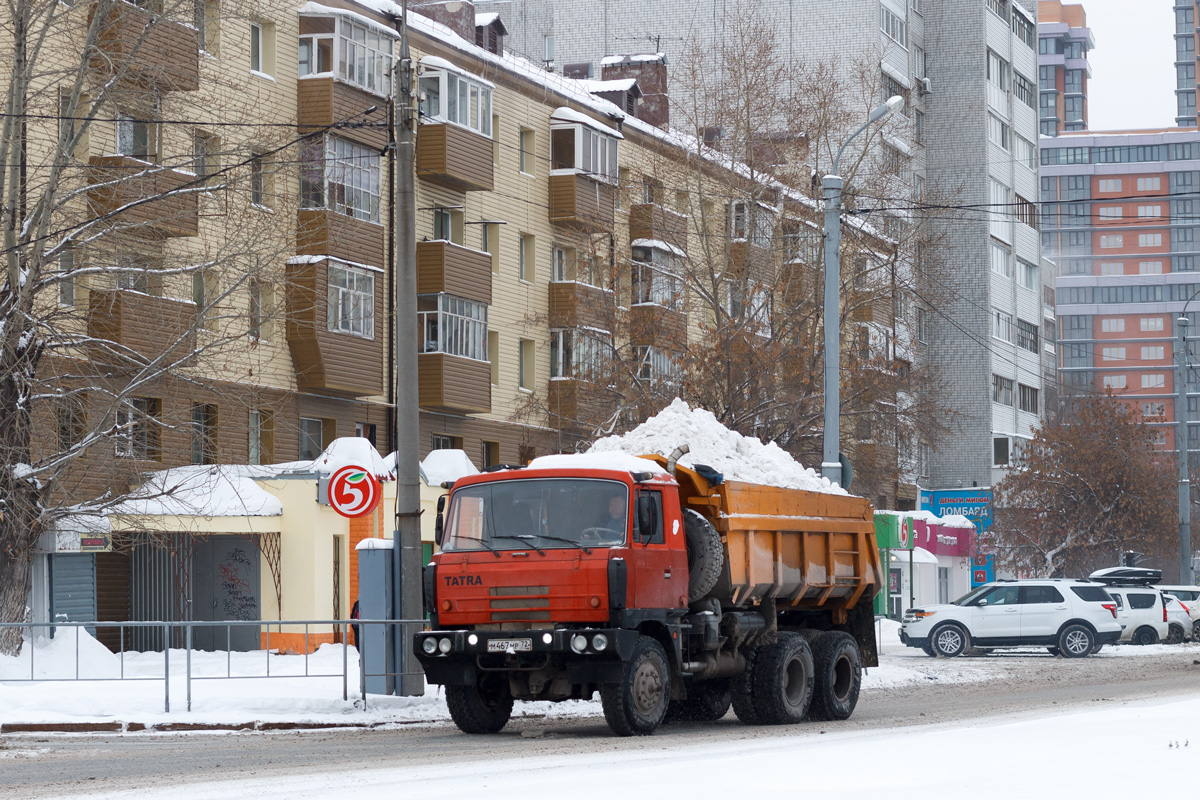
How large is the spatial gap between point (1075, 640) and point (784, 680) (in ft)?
60.9

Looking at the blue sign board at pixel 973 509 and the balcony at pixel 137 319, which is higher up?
the balcony at pixel 137 319

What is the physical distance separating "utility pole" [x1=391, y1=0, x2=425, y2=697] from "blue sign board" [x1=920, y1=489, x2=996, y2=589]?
117 ft

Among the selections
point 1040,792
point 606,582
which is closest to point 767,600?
point 606,582

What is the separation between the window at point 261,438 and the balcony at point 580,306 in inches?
305

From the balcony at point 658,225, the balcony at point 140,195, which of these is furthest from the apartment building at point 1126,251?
the balcony at point 140,195

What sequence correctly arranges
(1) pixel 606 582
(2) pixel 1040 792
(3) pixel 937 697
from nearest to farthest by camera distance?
(2) pixel 1040 792
(1) pixel 606 582
(3) pixel 937 697

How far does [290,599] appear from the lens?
3362cm

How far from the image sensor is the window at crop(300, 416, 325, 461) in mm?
39031

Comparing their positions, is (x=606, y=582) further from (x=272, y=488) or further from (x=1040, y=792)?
(x=272, y=488)

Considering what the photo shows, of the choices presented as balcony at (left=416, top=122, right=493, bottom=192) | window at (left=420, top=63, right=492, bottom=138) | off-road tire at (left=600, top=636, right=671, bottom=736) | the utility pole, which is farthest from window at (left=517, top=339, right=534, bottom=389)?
off-road tire at (left=600, top=636, right=671, bottom=736)

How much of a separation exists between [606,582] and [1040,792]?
621cm

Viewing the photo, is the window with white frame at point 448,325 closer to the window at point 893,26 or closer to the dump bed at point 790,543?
the dump bed at point 790,543

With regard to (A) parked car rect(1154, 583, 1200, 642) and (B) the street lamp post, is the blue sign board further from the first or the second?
(B) the street lamp post

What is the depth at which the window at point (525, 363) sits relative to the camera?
47969mm
